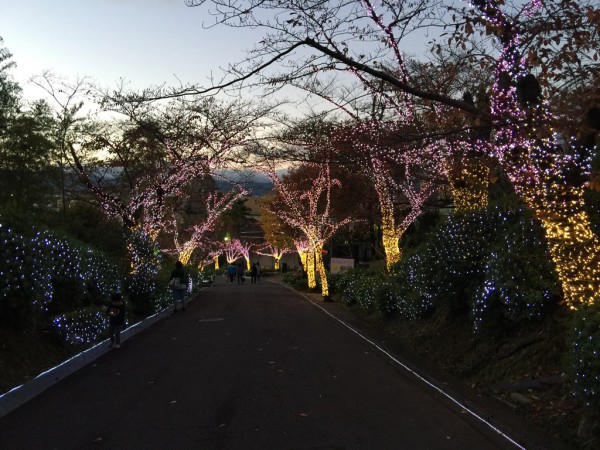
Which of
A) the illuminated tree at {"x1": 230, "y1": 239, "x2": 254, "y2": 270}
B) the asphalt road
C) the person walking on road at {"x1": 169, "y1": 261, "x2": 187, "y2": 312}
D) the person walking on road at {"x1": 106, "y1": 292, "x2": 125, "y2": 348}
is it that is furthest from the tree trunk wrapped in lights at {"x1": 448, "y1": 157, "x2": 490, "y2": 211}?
the illuminated tree at {"x1": 230, "y1": 239, "x2": 254, "y2": 270}

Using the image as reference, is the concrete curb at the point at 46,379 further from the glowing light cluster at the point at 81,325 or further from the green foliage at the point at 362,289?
the green foliage at the point at 362,289

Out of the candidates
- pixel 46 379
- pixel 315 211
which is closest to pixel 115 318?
pixel 46 379

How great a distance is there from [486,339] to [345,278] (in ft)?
52.7

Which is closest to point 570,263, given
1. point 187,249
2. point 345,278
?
point 345,278

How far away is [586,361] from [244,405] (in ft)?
12.1

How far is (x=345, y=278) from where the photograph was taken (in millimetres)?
25281

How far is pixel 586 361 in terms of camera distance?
4.97 metres

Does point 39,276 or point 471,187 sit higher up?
point 471,187

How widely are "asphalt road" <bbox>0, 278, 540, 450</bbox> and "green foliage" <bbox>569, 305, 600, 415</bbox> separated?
3.05 ft

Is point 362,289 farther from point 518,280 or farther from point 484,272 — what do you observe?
point 518,280

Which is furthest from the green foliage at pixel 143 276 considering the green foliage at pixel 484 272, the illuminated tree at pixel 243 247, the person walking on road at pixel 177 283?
the illuminated tree at pixel 243 247

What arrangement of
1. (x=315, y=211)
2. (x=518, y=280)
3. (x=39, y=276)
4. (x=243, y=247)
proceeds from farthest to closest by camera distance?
(x=243, y=247)
(x=315, y=211)
(x=39, y=276)
(x=518, y=280)

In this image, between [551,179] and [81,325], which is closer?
[551,179]

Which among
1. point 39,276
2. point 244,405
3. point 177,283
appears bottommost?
point 244,405
